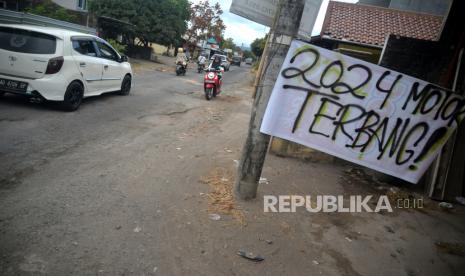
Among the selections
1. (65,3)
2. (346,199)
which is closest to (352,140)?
(346,199)

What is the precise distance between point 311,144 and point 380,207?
1747 millimetres

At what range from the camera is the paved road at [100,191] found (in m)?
2.86

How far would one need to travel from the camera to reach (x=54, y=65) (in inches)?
257

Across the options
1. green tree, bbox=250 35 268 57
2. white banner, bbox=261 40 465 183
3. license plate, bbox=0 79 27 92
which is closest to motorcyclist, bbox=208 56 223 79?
license plate, bbox=0 79 27 92

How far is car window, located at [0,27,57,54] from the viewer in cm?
649

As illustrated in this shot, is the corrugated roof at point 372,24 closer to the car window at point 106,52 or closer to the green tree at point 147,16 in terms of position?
the car window at point 106,52

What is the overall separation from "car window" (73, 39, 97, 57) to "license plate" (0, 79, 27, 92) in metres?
1.33

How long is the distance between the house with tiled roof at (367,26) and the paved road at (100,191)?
10.2m

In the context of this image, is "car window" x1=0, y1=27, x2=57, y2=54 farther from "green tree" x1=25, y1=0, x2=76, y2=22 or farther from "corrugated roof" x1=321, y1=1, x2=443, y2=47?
"green tree" x1=25, y1=0, x2=76, y2=22

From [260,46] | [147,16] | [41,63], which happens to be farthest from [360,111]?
[260,46]

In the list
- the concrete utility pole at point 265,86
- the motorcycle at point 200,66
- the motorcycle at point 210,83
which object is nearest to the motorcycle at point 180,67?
the motorcycle at point 200,66

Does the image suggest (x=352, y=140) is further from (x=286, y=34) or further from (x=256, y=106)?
(x=286, y=34)

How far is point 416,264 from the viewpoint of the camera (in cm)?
360

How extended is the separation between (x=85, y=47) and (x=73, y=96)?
4.17 ft
